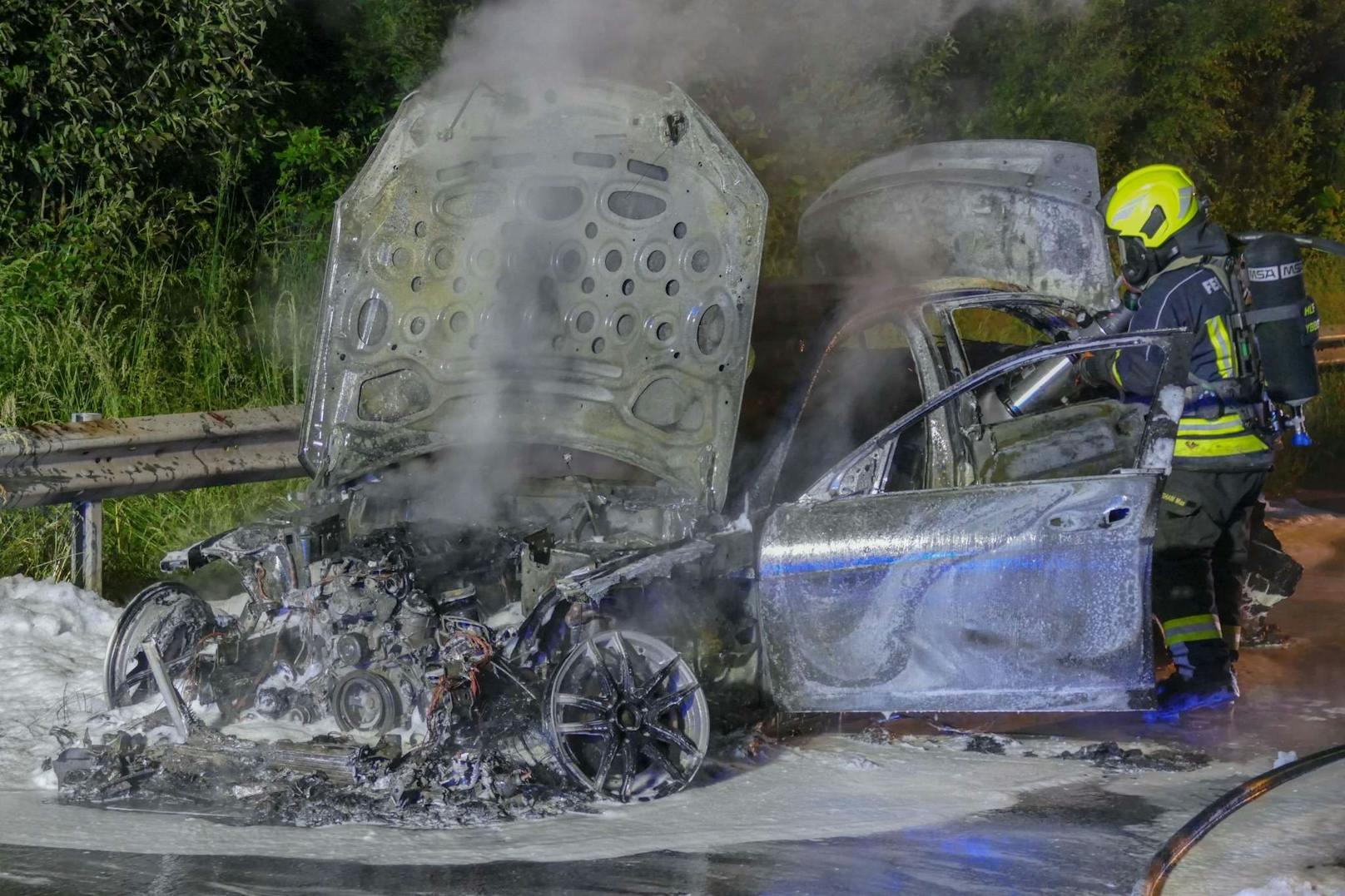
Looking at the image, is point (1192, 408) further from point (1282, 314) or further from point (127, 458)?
point (127, 458)

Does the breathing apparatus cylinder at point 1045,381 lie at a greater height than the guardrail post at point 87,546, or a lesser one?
greater

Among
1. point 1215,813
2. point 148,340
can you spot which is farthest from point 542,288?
point 148,340

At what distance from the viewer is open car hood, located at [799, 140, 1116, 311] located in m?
7.71

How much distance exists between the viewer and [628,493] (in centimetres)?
611

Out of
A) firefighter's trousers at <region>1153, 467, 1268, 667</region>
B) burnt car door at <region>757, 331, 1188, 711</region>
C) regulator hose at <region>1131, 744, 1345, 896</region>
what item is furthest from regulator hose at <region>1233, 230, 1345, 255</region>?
regulator hose at <region>1131, 744, 1345, 896</region>

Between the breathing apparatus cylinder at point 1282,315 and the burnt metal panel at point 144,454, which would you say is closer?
the breathing apparatus cylinder at point 1282,315

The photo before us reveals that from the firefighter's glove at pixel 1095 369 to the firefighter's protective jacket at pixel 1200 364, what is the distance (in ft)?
0.31

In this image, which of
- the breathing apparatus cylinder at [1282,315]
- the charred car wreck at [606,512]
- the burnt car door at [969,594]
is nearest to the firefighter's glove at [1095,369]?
the charred car wreck at [606,512]

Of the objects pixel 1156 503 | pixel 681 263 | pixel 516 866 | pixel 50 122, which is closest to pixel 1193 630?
pixel 1156 503

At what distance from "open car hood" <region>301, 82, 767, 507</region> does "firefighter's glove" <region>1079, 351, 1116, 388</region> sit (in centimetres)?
154

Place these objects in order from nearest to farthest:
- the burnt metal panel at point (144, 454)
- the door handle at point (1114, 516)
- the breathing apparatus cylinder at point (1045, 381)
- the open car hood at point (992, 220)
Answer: the door handle at point (1114, 516) < the breathing apparatus cylinder at point (1045, 381) < the burnt metal panel at point (144, 454) < the open car hood at point (992, 220)

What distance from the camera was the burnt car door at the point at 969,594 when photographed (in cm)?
520

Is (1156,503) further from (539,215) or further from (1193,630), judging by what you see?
(539,215)

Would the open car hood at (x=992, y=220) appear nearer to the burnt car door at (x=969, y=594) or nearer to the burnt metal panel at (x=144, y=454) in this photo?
the burnt car door at (x=969, y=594)
